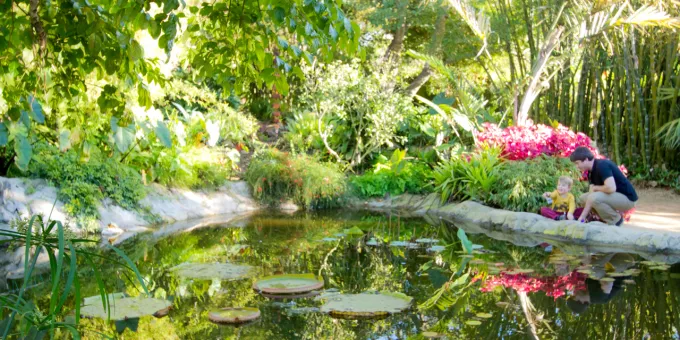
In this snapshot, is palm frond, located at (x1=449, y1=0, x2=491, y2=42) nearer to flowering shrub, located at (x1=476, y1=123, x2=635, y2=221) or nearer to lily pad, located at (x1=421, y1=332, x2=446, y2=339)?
flowering shrub, located at (x1=476, y1=123, x2=635, y2=221)

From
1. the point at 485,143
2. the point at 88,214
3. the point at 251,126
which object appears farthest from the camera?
the point at 251,126

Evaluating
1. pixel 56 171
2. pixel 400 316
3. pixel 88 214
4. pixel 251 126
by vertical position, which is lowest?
pixel 400 316

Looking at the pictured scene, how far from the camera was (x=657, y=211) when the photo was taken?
7.88m

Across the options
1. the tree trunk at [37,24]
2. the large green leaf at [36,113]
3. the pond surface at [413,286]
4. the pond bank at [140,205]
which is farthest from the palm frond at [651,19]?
the large green leaf at [36,113]

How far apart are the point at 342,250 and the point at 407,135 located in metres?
5.14

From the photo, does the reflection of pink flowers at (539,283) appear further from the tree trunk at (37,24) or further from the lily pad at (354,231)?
A: the tree trunk at (37,24)

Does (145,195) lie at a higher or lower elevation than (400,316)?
higher

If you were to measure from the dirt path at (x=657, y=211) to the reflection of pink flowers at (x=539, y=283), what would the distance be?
2168 millimetres

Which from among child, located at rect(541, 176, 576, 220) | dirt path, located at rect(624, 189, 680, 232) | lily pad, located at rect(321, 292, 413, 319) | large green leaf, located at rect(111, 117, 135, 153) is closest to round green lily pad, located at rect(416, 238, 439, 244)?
child, located at rect(541, 176, 576, 220)

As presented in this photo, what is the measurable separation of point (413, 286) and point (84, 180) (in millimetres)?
4286

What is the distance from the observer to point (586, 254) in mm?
5883

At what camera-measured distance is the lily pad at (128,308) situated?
382 centimetres

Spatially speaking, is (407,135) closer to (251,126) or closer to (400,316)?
(251,126)

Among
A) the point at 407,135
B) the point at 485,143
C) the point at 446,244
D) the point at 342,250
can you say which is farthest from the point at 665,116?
the point at 342,250
